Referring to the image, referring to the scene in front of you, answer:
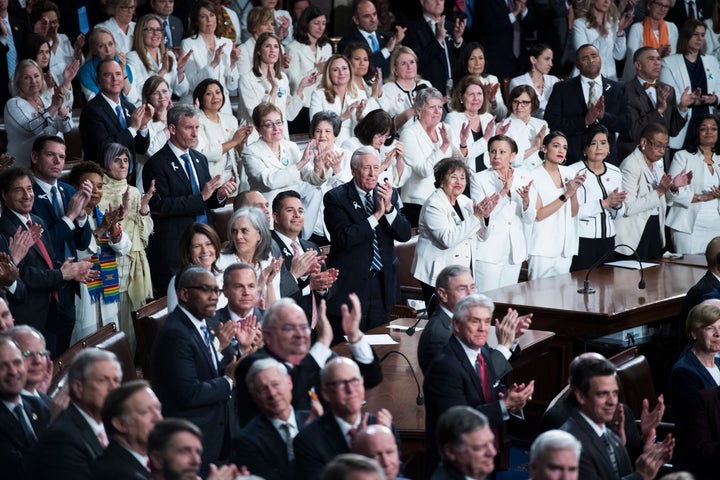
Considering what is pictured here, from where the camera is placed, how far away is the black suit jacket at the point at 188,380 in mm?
5133

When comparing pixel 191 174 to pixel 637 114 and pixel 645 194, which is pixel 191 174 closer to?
pixel 645 194

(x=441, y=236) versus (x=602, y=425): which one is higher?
(x=441, y=236)

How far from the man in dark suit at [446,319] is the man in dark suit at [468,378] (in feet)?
0.81

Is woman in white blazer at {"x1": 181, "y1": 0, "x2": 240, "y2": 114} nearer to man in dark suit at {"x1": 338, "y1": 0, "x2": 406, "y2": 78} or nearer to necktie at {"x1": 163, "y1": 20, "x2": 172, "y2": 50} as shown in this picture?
necktie at {"x1": 163, "y1": 20, "x2": 172, "y2": 50}

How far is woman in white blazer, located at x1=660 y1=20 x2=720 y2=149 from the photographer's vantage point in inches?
438

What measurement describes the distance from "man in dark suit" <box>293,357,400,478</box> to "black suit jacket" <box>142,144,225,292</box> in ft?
10.2

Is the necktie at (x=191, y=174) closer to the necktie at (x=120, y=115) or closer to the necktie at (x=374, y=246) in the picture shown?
the necktie at (x=120, y=115)

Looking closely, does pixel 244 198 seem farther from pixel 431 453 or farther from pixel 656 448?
pixel 656 448

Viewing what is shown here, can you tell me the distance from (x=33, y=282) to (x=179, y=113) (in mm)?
1604

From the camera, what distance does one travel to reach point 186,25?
10.4m

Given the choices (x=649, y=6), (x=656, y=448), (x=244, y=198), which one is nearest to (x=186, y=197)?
(x=244, y=198)

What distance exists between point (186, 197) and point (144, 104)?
2.63ft

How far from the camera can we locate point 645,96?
10.7 metres

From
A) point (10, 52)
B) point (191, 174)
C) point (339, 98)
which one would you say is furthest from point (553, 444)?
point (10, 52)
